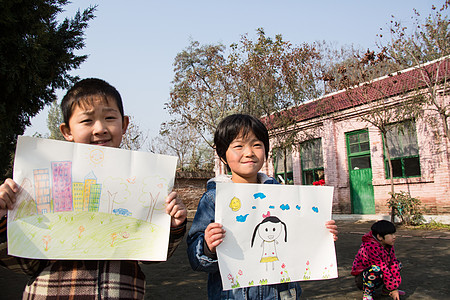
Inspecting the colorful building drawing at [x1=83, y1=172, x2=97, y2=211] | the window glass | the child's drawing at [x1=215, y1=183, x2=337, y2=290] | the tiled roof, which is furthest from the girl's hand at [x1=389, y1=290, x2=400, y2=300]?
the window glass

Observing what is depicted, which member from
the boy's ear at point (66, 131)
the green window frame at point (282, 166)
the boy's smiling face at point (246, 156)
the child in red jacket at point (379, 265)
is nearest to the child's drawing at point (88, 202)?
the boy's ear at point (66, 131)

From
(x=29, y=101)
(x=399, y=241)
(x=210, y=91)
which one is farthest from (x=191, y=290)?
(x=210, y=91)

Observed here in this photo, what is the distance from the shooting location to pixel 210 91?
14.4 meters

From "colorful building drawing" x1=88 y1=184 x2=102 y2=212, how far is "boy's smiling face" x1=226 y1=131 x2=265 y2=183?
2.19 feet

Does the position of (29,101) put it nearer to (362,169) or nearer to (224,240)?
(224,240)

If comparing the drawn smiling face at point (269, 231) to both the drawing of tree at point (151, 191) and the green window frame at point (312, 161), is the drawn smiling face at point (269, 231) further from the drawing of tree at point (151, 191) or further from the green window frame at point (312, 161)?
the green window frame at point (312, 161)

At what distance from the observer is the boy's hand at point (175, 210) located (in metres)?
1.39

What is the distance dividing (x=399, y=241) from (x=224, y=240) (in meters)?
6.65

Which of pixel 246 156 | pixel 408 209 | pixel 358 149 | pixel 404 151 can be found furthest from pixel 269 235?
pixel 358 149

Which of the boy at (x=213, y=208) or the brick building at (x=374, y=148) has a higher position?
the brick building at (x=374, y=148)

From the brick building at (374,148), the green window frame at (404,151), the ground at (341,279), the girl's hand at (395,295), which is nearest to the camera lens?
the girl's hand at (395,295)

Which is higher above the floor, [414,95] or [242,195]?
[414,95]

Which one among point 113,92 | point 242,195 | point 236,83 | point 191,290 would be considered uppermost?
point 236,83

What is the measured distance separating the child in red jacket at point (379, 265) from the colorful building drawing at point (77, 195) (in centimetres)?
316
